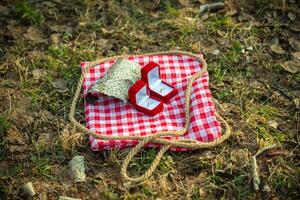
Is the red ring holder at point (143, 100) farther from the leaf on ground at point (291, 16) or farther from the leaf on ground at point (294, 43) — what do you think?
the leaf on ground at point (291, 16)

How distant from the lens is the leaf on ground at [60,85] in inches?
134

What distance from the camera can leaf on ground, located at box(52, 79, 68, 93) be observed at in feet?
11.1

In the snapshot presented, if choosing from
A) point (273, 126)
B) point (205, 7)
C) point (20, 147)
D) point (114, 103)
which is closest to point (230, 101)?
point (273, 126)

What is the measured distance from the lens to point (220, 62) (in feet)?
11.7

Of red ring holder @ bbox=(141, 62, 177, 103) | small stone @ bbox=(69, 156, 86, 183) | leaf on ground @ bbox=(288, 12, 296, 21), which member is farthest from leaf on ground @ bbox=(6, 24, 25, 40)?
leaf on ground @ bbox=(288, 12, 296, 21)

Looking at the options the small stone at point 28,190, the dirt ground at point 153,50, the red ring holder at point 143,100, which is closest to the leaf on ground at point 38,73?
the dirt ground at point 153,50

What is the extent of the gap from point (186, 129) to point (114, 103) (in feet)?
1.92

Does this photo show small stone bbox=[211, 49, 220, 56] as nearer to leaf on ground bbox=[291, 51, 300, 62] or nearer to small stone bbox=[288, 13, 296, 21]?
leaf on ground bbox=[291, 51, 300, 62]

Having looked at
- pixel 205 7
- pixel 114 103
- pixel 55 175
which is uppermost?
pixel 205 7

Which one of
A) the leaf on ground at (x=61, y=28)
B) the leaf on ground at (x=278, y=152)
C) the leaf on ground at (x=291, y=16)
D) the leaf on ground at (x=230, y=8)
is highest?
the leaf on ground at (x=230, y=8)

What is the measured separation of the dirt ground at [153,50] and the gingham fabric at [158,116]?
0.10 m

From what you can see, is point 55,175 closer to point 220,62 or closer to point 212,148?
point 212,148

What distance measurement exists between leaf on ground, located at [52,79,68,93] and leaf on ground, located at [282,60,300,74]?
5.64 ft

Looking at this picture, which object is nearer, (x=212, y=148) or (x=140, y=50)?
(x=212, y=148)
